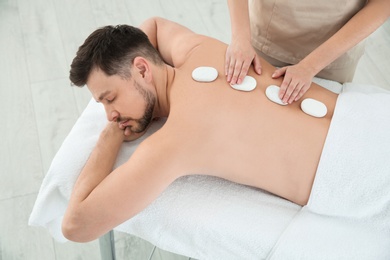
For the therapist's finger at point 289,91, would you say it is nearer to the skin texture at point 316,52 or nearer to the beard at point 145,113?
the skin texture at point 316,52

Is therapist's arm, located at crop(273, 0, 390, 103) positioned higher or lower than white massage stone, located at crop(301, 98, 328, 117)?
higher

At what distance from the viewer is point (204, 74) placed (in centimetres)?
135

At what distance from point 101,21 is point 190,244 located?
196 cm

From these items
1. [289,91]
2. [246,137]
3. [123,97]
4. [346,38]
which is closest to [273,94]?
[289,91]

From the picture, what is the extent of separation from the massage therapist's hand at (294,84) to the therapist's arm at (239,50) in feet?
0.33

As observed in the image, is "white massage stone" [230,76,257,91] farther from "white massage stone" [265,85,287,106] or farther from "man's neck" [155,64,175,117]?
"man's neck" [155,64,175,117]

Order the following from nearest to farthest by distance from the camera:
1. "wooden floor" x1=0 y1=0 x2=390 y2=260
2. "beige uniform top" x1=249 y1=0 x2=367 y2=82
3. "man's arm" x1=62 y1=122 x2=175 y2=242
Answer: "man's arm" x1=62 y1=122 x2=175 y2=242, "beige uniform top" x1=249 y1=0 x2=367 y2=82, "wooden floor" x1=0 y1=0 x2=390 y2=260

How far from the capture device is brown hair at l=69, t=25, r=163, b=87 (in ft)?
4.38

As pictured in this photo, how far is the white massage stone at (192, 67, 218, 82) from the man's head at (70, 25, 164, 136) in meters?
0.14

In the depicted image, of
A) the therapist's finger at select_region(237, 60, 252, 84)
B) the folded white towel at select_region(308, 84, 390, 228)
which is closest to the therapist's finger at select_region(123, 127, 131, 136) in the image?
the therapist's finger at select_region(237, 60, 252, 84)

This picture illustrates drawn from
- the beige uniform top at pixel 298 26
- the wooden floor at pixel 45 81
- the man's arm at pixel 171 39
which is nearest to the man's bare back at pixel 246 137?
the man's arm at pixel 171 39

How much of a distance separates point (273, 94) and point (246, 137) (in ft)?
0.54

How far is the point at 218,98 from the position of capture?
130cm

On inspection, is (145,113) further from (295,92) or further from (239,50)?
(295,92)
